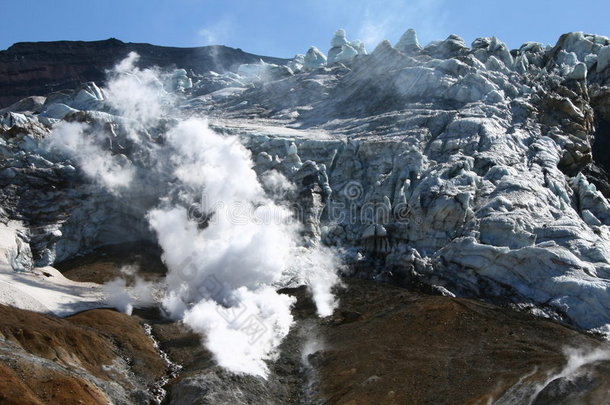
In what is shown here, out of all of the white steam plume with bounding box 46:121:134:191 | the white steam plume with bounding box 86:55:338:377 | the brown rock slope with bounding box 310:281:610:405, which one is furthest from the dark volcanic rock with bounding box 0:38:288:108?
the brown rock slope with bounding box 310:281:610:405

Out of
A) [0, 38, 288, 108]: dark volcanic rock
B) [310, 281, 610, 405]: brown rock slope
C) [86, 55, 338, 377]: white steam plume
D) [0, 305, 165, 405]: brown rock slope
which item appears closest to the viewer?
[0, 305, 165, 405]: brown rock slope

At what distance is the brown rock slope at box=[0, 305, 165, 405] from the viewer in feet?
87.0

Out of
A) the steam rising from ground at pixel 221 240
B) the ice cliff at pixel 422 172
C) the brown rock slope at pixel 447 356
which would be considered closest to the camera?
the brown rock slope at pixel 447 356

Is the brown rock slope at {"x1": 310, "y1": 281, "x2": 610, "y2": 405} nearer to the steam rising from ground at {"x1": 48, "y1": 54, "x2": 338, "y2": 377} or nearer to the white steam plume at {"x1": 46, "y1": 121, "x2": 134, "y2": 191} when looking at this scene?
the steam rising from ground at {"x1": 48, "y1": 54, "x2": 338, "y2": 377}

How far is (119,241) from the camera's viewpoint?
55438mm

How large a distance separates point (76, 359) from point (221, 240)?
1833cm

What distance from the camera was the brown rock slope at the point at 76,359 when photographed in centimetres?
2652

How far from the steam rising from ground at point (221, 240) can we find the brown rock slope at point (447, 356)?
427cm

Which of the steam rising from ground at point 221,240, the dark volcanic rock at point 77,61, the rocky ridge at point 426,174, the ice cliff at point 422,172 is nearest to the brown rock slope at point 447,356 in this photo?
the rocky ridge at point 426,174

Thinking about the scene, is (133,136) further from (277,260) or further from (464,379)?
(464,379)

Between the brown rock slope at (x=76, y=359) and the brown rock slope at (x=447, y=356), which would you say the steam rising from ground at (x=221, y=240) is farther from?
the brown rock slope at (x=447, y=356)

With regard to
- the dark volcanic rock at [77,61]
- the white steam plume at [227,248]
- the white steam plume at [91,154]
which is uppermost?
the dark volcanic rock at [77,61]

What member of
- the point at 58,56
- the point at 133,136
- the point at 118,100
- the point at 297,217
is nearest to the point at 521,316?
the point at 297,217

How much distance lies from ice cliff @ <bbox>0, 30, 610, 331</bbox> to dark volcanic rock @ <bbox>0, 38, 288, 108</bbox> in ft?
219
